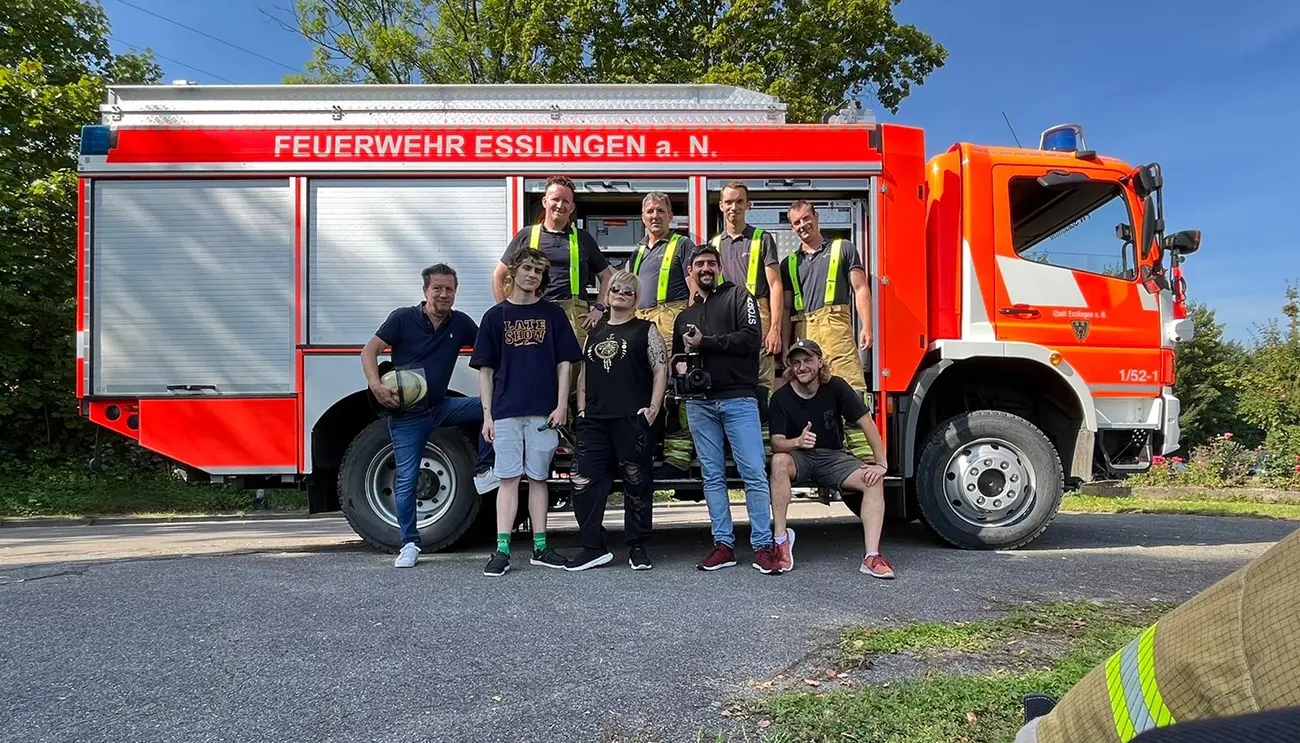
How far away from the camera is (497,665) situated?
2.91m

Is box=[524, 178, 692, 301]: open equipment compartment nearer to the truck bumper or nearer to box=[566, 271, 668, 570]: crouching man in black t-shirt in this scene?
box=[566, 271, 668, 570]: crouching man in black t-shirt

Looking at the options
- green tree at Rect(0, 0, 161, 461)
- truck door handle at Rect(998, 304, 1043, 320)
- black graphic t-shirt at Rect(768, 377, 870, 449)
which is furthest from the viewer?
green tree at Rect(0, 0, 161, 461)

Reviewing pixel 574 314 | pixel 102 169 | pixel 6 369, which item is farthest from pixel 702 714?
pixel 6 369

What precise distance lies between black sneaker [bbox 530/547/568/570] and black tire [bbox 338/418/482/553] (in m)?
0.71

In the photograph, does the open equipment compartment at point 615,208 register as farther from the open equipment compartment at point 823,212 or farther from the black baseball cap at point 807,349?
the black baseball cap at point 807,349

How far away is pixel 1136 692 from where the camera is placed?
1059mm

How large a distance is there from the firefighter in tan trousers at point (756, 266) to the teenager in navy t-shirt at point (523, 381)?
1.18 m

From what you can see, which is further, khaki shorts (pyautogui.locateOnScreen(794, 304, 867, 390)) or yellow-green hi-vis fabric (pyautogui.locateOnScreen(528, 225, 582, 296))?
khaki shorts (pyautogui.locateOnScreen(794, 304, 867, 390))

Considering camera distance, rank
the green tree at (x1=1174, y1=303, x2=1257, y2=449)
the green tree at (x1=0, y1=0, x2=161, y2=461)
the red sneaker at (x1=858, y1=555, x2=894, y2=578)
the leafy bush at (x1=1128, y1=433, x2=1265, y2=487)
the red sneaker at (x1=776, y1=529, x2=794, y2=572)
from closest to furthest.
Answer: the red sneaker at (x1=858, y1=555, x2=894, y2=578), the red sneaker at (x1=776, y1=529, x2=794, y2=572), the green tree at (x1=0, y1=0, x2=161, y2=461), the leafy bush at (x1=1128, y1=433, x2=1265, y2=487), the green tree at (x1=1174, y1=303, x2=1257, y2=449)

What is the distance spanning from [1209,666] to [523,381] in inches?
153

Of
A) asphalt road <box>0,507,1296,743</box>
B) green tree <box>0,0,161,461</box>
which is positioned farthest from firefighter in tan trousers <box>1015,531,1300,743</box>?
green tree <box>0,0,161,461</box>

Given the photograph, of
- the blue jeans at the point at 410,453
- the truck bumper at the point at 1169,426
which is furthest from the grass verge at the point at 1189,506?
the blue jeans at the point at 410,453

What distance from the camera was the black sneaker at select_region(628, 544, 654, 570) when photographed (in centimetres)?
462

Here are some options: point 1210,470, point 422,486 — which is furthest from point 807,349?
point 1210,470
